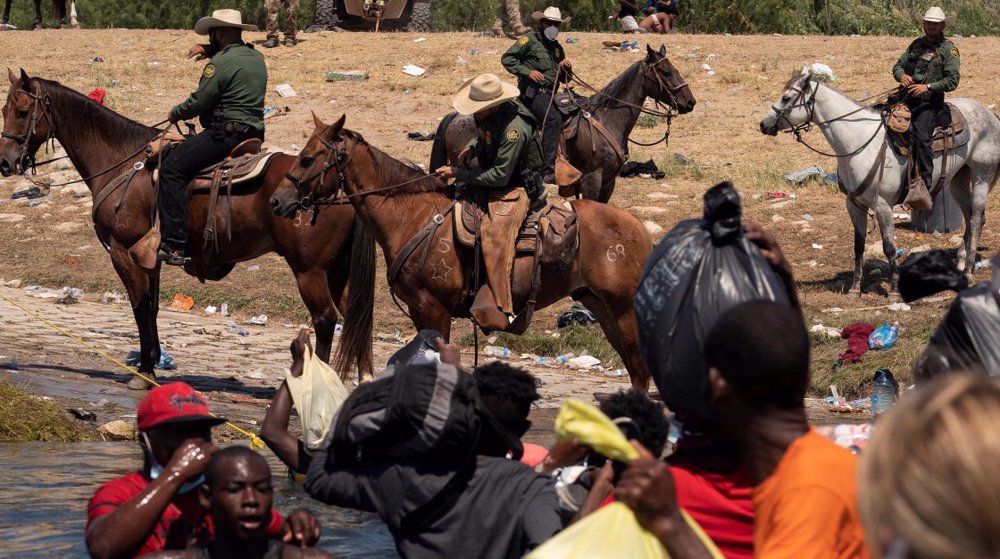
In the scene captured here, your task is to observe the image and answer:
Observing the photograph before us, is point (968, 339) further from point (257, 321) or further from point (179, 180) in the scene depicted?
point (257, 321)

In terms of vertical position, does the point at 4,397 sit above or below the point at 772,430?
below

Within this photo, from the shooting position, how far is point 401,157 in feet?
63.4

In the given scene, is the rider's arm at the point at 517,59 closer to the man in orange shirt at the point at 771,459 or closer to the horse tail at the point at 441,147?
the horse tail at the point at 441,147

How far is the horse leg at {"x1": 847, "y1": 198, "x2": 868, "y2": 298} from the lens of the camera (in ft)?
45.8

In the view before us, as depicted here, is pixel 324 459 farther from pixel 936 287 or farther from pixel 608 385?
pixel 608 385

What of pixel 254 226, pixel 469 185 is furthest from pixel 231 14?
pixel 469 185

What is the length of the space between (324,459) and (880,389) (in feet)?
14.7

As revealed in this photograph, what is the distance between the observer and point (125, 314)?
1404cm

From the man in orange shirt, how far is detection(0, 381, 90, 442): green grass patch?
704 centimetres

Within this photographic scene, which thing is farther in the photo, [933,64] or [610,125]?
[610,125]

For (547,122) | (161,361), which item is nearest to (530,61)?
(547,122)

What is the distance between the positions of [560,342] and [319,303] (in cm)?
286

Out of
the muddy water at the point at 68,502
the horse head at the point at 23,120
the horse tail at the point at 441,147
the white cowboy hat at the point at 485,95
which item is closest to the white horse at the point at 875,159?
the horse tail at the point at 441,147

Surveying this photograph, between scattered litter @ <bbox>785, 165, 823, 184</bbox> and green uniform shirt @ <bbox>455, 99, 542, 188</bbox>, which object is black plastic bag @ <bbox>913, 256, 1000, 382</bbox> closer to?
green uniform shirt @ <bbox>455, 99, 542, 188</bbox>
